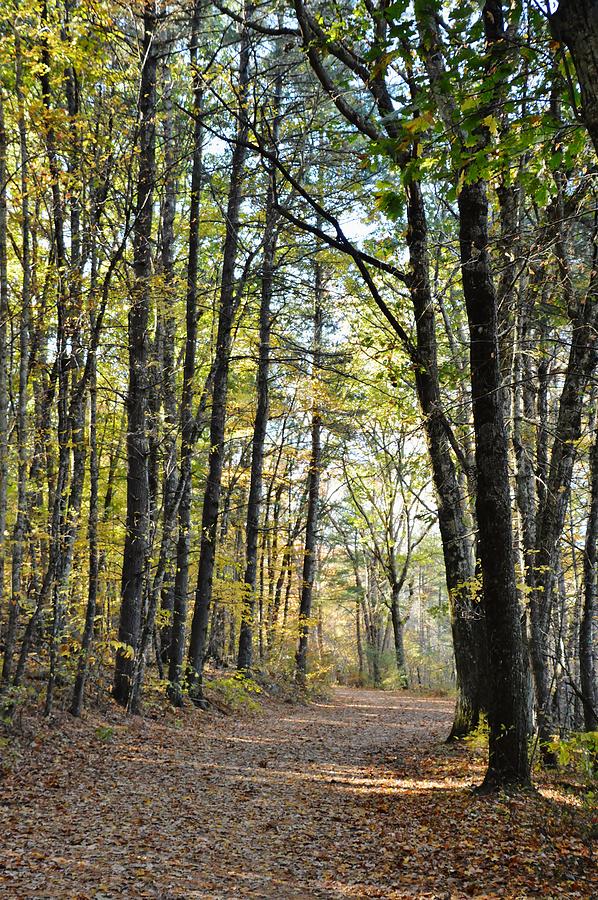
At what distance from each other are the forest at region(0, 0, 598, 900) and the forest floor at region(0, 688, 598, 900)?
0.13 feet

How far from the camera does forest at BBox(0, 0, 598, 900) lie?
462 centimetres

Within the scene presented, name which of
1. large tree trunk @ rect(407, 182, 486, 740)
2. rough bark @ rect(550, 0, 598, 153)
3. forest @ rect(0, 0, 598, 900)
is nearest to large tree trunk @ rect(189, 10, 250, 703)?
forest @ rect(0, 0, 598, 900)

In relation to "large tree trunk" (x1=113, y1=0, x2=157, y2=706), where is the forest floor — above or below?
below

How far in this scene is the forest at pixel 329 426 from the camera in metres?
4.62

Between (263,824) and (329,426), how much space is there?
33.5 ft

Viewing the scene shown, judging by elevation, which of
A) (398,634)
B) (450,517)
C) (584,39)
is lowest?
(398,634)

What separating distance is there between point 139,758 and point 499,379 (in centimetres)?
663

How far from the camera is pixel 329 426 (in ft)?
50.2

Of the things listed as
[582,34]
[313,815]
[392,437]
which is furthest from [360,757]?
[392,437]

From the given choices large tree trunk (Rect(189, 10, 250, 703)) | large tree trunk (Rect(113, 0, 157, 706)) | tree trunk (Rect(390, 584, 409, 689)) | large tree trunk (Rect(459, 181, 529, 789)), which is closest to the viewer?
large tree trunk (Rect(459, 181, 529, 789))

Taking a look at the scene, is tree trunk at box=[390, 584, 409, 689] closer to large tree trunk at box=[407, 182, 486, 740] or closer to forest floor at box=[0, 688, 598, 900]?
forest floor at box=[0, 688, 598, 900]

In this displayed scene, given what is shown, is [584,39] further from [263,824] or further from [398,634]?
[398,634]

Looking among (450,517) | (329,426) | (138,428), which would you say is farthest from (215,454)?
(450,517)

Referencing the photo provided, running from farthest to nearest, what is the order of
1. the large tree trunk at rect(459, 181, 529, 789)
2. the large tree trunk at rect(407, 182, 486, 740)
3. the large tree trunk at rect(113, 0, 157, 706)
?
1. the large tree trunk at rect(113, 0, 157, 706)
2. the large tree trunk at rect(407, 182, 486, 740)
3. the large tree trunk at rect(459, 181, 529, 789)
